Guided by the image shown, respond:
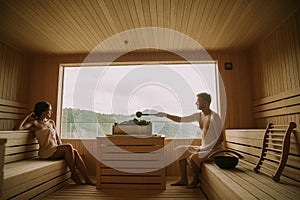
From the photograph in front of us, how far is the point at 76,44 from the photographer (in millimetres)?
3723

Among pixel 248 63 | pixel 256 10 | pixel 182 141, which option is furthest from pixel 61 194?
pixel 248 63

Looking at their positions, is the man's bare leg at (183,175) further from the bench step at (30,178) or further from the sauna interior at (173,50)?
the bench step at (30,178)

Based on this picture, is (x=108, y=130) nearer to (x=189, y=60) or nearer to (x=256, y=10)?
(x=189, y=60)

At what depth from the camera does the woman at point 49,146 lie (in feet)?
10.2

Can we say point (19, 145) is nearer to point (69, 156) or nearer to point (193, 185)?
point (69, 156)

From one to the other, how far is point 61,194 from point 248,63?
12.3 feet

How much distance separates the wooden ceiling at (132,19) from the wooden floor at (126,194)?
7.53 feet

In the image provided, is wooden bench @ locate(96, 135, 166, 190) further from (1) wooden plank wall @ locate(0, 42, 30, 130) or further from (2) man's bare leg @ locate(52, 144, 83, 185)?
(1) wooden plank wall @ locate(0, 42, 30, 130)

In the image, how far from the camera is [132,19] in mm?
2906

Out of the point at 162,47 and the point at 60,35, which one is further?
the point at 162,47

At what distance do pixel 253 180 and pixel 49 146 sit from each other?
274 centimetres

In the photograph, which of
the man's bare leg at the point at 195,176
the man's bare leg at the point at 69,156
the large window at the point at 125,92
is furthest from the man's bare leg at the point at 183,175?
the man's bare leg at the point at 69,156

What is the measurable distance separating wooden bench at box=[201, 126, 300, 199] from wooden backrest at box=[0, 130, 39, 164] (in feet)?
8.32

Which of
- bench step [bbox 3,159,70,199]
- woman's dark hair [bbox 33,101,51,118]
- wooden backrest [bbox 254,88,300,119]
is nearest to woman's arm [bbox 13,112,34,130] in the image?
woman's dark hair [bbox 33,101,51,118]
